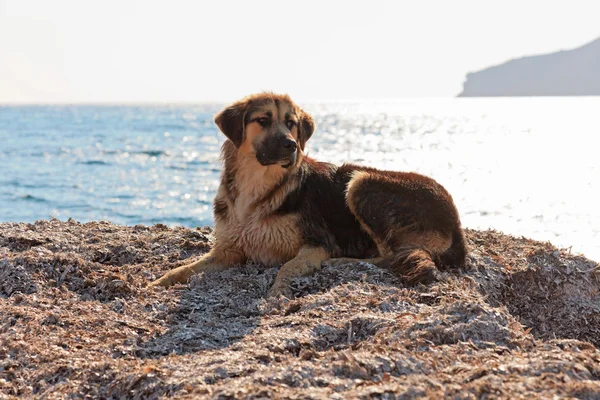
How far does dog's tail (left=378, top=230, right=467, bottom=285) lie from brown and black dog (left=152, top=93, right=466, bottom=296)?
0.01 metres

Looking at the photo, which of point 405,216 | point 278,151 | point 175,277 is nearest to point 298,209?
point 278,151

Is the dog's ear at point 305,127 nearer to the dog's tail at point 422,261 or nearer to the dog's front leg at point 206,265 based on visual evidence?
the dog's front leg at point 206,265

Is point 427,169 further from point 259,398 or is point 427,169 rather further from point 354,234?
point 259,398

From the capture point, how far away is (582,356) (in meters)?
3.04

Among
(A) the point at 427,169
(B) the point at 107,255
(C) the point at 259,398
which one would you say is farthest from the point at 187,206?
(C) the point at 259,398

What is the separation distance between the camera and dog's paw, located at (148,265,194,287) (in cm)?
533

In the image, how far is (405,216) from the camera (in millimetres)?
5684

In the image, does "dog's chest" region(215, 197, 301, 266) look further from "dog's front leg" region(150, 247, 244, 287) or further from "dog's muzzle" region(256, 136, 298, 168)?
"dog's muzzle" region(256, 136, 298, 168)

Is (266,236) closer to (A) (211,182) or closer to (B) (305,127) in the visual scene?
(B) (305,127)

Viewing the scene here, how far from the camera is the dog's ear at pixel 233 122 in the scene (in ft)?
18.6

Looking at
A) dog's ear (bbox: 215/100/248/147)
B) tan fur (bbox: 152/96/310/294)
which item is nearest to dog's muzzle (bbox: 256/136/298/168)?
tan fur (bbox: 152/96/310/294)

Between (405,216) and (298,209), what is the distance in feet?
3.18

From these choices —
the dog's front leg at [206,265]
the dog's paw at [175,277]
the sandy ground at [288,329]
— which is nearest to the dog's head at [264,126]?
the dog's front leg at [206,265]

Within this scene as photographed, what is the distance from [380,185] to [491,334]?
8.23 ft
